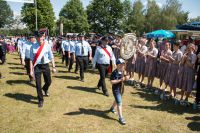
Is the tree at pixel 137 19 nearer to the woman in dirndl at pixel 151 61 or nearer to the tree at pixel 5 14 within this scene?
the woman in dirndl at pixel 151 61

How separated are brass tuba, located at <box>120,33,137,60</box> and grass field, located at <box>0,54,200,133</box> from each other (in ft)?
6.16

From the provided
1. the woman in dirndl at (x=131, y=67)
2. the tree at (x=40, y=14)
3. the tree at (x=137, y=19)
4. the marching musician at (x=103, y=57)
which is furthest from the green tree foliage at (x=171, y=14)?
the marching musician at (x=103, y=57)

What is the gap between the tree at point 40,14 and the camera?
52.4m

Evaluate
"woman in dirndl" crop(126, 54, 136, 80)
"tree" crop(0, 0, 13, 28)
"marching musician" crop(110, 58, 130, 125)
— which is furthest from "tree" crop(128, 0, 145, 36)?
"tree" crop(0, 0, 13, 28)

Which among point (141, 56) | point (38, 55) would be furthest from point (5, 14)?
point (38, 55)

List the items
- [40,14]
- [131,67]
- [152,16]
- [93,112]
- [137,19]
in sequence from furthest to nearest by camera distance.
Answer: [137,19], [152,16], [40,14], [131,67], [93,112]

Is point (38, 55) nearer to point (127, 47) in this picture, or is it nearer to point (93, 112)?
point (93, 112)

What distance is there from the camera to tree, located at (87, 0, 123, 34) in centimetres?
6644

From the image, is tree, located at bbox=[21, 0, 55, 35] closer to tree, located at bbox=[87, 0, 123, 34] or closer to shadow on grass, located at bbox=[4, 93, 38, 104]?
tree, located at bbox=[87, 0, 123, 34]

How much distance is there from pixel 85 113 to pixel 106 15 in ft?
198

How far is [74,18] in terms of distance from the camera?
262 ft

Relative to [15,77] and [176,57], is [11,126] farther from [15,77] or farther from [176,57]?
[15,77]

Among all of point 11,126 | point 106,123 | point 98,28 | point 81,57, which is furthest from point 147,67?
point 98,28

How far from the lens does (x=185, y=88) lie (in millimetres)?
9430
